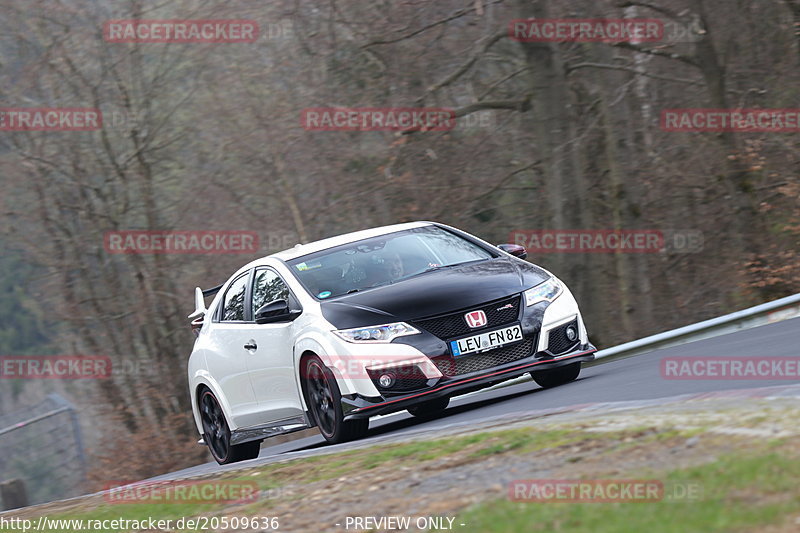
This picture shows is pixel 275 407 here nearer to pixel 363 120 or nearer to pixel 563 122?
pixel 563 122

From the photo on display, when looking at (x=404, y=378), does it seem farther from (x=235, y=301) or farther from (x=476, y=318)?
(x=235, y=301)

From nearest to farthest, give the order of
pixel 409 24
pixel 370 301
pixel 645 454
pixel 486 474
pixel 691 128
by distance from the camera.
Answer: pixel 645 454, pixel 486 474, pixel 370 301, pixel 409 24, pixel 691 128

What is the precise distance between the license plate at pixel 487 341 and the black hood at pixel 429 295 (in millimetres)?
260

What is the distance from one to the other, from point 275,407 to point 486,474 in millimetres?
4422

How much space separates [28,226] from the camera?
29984mm

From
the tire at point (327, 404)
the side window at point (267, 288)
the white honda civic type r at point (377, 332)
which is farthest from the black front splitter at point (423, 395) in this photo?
the side window at point (267, 288)

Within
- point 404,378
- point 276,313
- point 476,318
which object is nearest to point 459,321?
point 476,318

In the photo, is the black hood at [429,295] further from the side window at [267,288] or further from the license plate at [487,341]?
the side window at [267,288]

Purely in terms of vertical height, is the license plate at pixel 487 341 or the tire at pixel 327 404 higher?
the license plate at pixel 487 341

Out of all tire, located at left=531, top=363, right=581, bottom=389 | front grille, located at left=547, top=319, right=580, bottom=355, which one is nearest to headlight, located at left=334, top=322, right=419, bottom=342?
front grille, located at left=547, top=319, right=580, bottom=355

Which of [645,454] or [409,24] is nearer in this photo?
[645,454]

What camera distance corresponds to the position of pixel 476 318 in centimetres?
980

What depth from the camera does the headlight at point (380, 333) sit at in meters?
9.61

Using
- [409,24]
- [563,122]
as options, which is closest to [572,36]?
[563,122]
